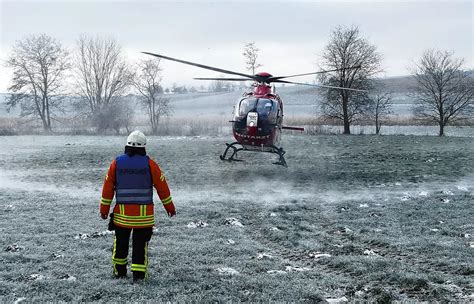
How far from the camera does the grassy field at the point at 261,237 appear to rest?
7512 millimetres

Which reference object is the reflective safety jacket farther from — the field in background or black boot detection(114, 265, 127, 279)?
the field in background

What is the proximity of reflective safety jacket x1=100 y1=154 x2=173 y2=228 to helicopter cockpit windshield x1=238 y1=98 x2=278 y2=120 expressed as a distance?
523 inches

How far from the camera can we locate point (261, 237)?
446 inches

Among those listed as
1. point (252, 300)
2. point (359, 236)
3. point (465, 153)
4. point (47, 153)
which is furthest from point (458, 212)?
point (47, 153)

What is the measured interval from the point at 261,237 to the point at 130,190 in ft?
14.4

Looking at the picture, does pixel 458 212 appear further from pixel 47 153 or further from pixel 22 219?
pixel 47 153

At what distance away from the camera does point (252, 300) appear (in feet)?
23.2

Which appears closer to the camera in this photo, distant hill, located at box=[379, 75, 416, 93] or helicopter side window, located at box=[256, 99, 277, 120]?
helicopter side window, located at box=[256, 99, 277, 120]

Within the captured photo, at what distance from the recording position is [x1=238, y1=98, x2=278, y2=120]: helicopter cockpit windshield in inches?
824

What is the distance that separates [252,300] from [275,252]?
10.1 feet

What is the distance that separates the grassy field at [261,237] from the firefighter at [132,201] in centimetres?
43

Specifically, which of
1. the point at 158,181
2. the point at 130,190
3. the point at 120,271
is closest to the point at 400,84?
the point at 158,181

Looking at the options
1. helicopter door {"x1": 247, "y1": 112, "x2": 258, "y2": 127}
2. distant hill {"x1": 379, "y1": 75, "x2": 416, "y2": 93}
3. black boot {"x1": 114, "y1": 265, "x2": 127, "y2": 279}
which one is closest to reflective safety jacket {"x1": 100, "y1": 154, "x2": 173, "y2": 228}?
black boot {"x1": 114, "y1": 265, "x2": 127, "y2": 279}

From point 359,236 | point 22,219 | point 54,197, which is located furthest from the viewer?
point 54,197
